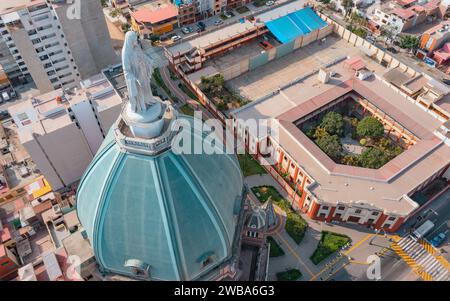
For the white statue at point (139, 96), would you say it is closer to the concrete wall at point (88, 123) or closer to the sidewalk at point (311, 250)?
the concrete wall at point (88, 123)

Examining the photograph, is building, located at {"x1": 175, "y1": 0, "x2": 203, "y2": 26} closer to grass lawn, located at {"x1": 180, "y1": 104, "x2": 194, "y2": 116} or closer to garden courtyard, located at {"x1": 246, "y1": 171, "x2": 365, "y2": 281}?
grass lawn, located at {"x1": 180, "y1": 104, "x2": 194, "y2": 116}

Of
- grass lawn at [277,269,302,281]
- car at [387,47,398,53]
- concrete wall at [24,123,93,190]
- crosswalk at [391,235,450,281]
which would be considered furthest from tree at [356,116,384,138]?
concrete wall at [24,123,93,190]

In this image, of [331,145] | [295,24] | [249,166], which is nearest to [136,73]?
[249,166]

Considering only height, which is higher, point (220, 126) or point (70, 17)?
point (70, 17)

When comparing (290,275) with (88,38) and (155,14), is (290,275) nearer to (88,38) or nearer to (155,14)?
(88,38)

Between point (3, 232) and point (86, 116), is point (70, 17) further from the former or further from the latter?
point (3, 232)

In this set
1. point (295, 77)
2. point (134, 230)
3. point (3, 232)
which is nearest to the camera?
point (134, 230)

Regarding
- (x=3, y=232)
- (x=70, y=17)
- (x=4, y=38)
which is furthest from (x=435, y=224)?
(x=4, y=38)
